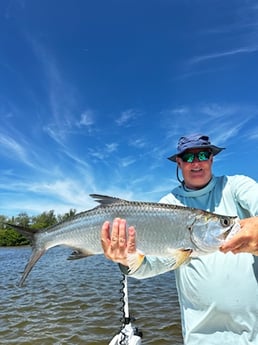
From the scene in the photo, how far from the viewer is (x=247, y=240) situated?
102 inches

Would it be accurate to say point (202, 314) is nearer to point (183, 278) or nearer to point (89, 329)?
point (183, 278)

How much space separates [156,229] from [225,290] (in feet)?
2.74

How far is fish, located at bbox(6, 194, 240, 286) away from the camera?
3.05 m

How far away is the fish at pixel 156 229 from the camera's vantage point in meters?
3.05

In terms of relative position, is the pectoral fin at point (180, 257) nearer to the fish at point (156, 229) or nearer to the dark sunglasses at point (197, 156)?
the fish at point (156, 229)

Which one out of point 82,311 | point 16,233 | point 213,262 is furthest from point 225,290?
point 16,233

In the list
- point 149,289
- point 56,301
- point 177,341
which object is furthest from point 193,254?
point 149,289

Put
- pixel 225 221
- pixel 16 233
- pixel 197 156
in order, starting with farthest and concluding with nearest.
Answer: pixel 16 233 < pixel 197 156 < pixel 225 221

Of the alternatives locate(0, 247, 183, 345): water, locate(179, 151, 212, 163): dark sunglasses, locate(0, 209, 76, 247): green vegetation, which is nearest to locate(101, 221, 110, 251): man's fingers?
locate(179, 151, 212, 163): dark sunglasses

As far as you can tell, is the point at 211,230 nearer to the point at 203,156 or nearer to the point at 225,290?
the point at 225,290

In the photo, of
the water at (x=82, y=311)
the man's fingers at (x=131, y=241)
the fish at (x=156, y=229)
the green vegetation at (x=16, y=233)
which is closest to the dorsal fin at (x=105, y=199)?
the fish at (x=156, y=229)

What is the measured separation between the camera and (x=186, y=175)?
11.2 feet

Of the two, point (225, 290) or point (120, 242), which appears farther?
point (120, 242)

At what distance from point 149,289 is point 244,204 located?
12.5 meters
